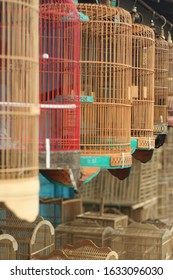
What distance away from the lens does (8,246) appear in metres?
4.23

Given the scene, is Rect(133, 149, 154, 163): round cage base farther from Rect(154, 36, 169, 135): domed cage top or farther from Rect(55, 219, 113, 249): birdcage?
Rect(55, 219, 113, 249): birdcage

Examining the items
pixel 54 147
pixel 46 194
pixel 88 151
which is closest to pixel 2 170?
pixel 54 147

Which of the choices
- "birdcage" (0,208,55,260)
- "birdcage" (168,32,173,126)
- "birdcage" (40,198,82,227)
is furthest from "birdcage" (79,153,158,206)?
"birdcage" (0,208,55,260)

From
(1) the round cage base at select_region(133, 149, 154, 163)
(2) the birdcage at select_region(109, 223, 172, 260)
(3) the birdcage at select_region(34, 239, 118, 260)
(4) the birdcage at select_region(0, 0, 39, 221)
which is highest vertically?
(4) the birdcage at select_region(0, 0, 39, 221)

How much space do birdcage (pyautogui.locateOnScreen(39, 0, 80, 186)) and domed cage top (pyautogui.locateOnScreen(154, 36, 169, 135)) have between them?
172 centimetres

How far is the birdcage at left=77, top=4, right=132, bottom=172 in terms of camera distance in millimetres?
3713

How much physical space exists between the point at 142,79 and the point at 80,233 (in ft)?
6.02

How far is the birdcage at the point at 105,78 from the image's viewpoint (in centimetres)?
371

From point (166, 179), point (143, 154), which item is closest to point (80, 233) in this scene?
point (143, 154)

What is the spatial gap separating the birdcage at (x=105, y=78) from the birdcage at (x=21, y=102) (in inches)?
33.6

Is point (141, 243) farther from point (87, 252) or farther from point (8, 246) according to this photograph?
point (8, 246)

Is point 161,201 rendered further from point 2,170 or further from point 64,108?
point 2,170

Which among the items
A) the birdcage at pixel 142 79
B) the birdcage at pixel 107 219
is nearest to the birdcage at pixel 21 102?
the birdcage at pixel 142 79

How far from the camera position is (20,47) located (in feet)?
9.07
